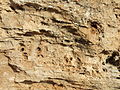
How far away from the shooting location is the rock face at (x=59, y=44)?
193cm

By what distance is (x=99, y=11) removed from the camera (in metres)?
2.04

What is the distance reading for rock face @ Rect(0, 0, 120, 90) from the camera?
1.93 m

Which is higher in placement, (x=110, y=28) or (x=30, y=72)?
(x=110, y=28)

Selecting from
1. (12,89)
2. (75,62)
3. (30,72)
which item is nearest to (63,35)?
(75,62)

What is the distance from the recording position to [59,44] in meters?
2.03

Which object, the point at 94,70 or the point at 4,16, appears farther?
the point at 94,70

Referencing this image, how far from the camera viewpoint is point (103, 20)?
2059 millimetres

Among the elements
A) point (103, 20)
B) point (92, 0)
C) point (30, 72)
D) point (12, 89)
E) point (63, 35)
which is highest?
point (92, 0)

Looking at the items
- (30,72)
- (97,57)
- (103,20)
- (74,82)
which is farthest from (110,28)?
(30,72)

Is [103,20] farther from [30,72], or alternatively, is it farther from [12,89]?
[12,89]

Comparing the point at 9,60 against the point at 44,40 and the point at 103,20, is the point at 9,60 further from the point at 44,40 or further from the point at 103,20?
the point at 103,20

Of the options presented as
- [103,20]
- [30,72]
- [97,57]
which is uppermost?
[103,20]

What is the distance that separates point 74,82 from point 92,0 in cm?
67

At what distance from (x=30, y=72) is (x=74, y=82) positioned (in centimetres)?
37
